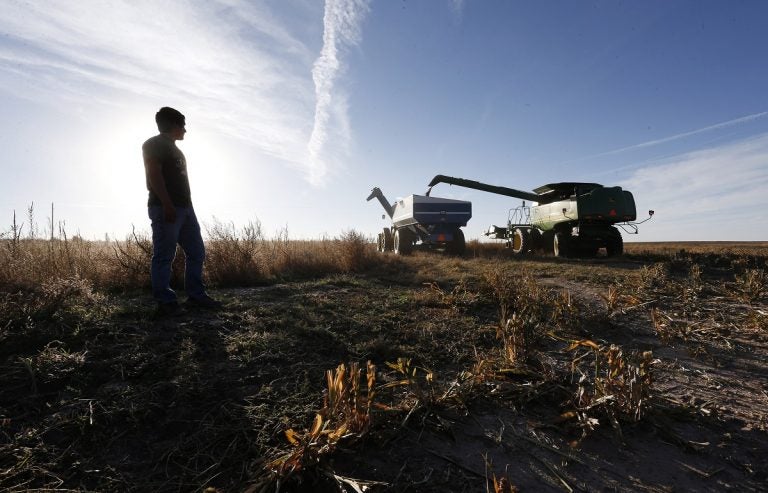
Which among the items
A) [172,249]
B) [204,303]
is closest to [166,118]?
[172,249]

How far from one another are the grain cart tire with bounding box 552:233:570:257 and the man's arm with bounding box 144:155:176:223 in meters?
10.5

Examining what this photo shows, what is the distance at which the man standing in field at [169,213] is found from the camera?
3420 mm

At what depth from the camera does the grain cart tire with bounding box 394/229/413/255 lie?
45.1 ft

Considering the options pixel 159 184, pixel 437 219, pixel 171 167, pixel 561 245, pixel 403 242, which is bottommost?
pixel 561 245

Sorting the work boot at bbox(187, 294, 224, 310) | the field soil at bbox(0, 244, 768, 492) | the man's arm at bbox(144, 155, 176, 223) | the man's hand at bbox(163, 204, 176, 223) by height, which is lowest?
the field soil at bbox(0, 244, 768, 492)

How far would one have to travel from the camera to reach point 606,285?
5.43 m

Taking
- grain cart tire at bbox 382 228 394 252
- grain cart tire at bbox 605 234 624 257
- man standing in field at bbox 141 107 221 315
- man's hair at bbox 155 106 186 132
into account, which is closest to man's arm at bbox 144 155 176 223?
man standing in field at bbox 141 107 221 315

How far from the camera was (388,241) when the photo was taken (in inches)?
624

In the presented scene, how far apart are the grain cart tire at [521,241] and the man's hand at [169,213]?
11248 mm

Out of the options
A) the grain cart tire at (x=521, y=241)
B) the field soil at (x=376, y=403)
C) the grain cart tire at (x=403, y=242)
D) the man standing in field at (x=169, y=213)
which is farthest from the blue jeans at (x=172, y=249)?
the grain cart tire at (x=521, y=241)

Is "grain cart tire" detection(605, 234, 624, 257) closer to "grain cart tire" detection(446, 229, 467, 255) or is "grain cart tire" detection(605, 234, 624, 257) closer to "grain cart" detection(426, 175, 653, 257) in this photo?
"grain cart" detection(426, 175, 653, 257)

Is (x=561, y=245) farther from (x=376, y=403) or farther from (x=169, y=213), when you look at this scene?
(x=376, y=403)

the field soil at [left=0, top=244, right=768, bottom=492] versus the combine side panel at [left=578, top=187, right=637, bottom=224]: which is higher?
the combine side panel at [left=578, top=187, right=637, bottom=224]

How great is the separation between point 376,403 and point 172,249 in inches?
113
